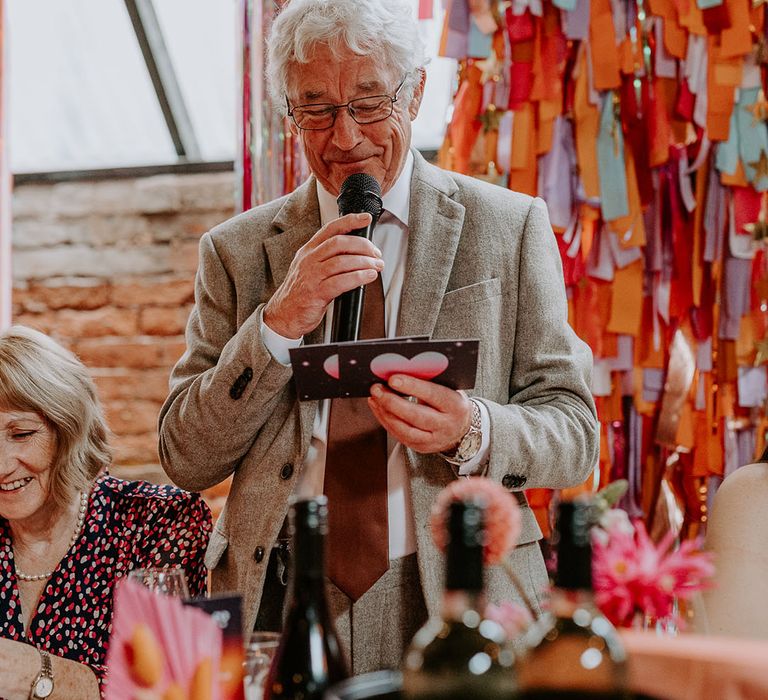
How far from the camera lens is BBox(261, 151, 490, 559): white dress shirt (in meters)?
1.46

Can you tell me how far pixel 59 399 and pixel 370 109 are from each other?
2.50ft

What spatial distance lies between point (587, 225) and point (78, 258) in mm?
1965

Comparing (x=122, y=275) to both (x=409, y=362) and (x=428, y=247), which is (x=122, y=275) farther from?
(x=409, y=362)

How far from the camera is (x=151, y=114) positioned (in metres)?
3.93

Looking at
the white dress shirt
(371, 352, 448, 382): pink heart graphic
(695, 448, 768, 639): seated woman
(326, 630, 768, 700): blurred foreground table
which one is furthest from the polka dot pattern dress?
(326, 630, 768, 700): blurred foreground table

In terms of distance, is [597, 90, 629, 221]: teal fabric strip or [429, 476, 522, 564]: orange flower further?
[597, 90, 629, 221]: teal fabric strip

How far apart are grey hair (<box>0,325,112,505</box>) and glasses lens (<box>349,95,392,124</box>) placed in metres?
0.74

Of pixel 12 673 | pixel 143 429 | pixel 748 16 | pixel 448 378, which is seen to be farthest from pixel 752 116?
pixel 143 429

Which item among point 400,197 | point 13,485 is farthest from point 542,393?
point 13,485

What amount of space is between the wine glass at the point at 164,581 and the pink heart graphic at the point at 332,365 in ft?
0.95

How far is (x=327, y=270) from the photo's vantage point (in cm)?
133

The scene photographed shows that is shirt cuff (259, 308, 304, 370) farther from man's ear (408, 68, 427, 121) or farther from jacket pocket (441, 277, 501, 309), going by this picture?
man's ear (408, 68, 427, 121)

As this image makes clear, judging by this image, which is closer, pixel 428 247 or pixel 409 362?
pixel 409 362

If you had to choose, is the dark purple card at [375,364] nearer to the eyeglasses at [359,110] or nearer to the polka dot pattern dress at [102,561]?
the eyeglasses at [359,110]
